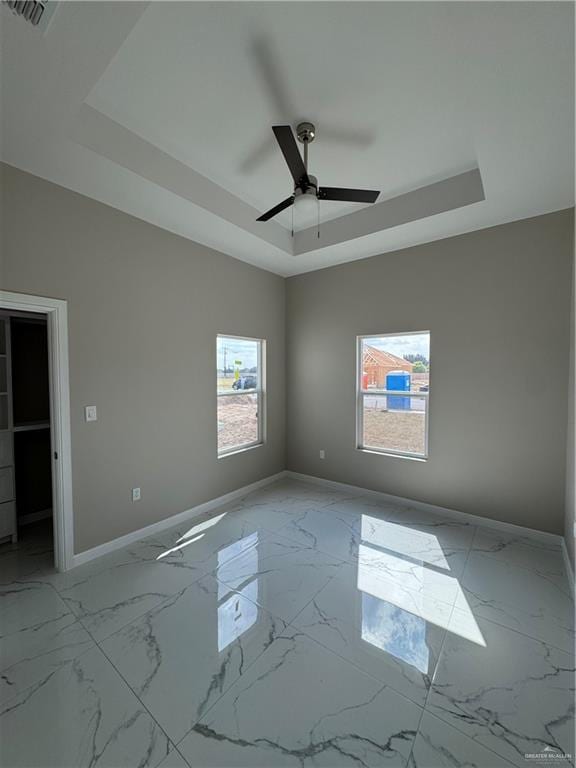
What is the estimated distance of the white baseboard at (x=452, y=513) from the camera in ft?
9.68

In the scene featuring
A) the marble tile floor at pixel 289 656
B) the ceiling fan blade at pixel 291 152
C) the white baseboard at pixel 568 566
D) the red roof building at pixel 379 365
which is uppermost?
the ceiling fan blade at pixel 291 152

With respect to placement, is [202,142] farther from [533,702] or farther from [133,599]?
[533,702]

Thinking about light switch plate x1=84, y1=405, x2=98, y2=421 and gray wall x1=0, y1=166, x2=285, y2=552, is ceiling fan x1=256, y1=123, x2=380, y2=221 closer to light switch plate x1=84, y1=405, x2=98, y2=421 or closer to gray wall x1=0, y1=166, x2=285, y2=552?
gray wall x1=0, y1=166, x2=285, y2=552

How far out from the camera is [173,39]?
163 cm

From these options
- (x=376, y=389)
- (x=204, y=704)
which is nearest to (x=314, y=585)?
(x=204, y=704)

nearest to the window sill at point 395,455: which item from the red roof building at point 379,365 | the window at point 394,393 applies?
the window at point 394,393

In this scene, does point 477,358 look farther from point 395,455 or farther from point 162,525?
point 162,525

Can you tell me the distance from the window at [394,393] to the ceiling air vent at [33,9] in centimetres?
352

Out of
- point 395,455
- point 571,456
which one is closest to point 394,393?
point 395,455

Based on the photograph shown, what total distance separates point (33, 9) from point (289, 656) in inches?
129

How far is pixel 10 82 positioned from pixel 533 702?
4.04 m

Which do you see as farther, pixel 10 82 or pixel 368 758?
pixel 10 82

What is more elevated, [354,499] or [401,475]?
[401,475]

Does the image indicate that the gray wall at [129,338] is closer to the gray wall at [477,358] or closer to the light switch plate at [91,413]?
the light switch plate at [91,413]
